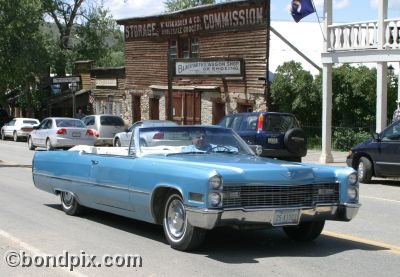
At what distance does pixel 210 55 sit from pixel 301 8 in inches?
341

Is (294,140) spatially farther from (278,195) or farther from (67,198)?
(278,195)

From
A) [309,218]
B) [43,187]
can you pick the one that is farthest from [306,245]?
[43,187]

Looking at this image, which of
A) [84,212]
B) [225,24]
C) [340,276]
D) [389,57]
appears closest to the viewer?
[340,276]

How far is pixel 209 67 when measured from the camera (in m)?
31.5

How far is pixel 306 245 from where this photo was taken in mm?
7949

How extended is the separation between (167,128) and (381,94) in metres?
13.4

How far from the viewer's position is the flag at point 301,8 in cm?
2391

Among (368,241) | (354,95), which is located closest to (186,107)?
(354,95)

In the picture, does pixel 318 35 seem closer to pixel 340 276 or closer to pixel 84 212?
pixel 84 212

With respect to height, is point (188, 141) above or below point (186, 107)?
above

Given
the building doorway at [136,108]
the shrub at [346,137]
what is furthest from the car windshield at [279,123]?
the building doorway at [136,108]

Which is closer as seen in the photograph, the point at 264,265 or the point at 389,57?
the point at 264,265

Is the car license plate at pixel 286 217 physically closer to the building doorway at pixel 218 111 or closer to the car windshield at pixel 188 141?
the car windshield at pixel 188 141

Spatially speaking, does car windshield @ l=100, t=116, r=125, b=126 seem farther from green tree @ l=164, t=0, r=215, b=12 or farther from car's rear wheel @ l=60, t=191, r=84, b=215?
green tree @ l=164, t=0, r=215, b=12
